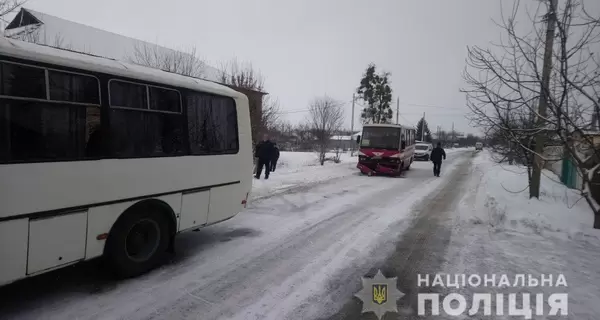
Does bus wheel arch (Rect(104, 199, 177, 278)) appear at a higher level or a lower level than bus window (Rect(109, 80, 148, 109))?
lower

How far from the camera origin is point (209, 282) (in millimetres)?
4113

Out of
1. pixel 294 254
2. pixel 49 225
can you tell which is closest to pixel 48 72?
pixel 49 225

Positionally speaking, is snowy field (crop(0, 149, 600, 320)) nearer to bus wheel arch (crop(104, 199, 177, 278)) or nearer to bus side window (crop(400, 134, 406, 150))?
bus wheel arch (crop(104, 199, 177, 278))

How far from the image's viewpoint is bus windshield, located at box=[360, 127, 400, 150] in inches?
656

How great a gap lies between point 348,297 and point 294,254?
1.51m

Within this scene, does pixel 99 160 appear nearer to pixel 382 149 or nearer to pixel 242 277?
pixel 242 277

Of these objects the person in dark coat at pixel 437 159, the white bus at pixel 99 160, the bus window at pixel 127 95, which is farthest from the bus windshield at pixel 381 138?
the bus window at pixel 127 95

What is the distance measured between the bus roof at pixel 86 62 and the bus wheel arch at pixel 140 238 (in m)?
1.61

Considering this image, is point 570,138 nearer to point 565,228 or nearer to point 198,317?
point 565,228

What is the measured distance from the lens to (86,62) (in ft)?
11.7

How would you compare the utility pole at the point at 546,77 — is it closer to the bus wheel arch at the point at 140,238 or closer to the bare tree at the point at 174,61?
the bus wheel arch at the point at 140,238

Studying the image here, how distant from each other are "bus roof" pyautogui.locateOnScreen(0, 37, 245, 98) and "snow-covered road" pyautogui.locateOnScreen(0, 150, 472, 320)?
8.08ft

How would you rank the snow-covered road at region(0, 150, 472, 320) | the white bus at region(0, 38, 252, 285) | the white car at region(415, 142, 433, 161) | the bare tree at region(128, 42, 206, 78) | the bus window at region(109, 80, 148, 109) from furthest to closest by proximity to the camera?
the white car at region(415, 142, 433, 161) → the bare tree at region(128, 42, 206, 78) → the bus window at region(109, 80, 148, 109) → the snow-covered road at region(0, 150, 472, 320) → the white bus at region(0, 38, 252, 285)

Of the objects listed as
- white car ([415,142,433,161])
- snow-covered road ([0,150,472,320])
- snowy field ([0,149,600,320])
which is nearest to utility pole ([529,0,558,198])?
snowy field ([0,149,600,320])
